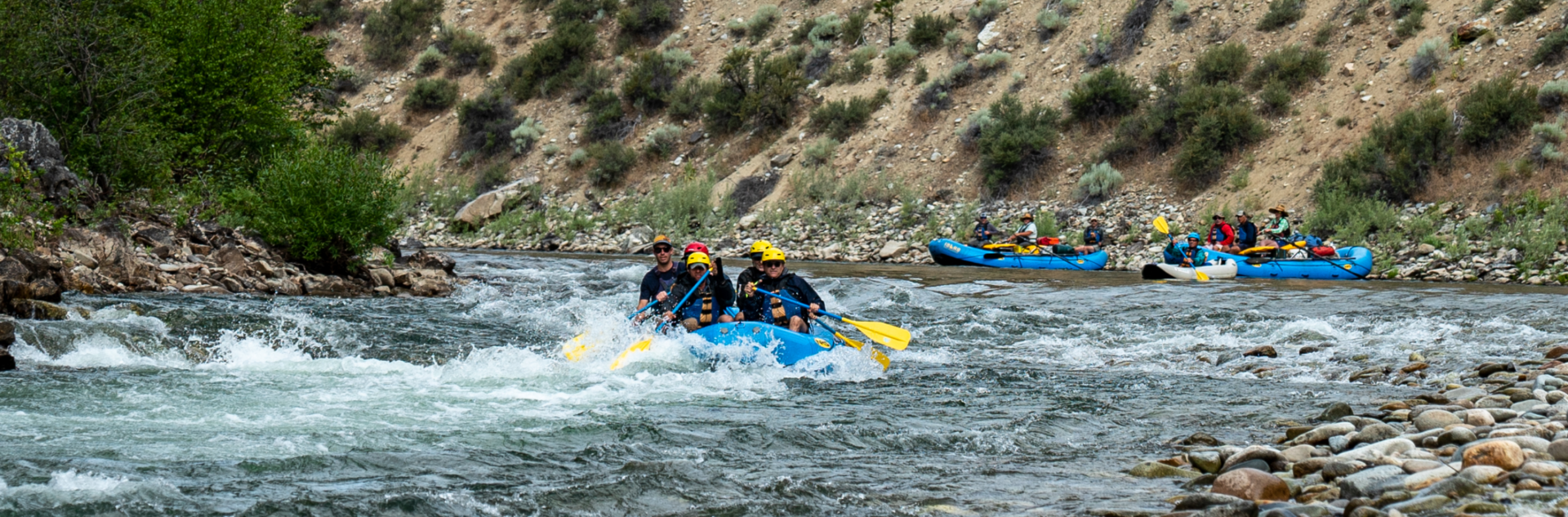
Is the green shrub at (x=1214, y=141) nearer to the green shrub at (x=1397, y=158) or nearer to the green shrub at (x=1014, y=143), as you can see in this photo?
the green shrub at (x=1397, y=158)

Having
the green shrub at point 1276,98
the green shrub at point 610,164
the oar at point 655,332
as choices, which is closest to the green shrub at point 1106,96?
the green shrub at point 1276,98

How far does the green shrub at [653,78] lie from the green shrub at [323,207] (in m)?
20.7

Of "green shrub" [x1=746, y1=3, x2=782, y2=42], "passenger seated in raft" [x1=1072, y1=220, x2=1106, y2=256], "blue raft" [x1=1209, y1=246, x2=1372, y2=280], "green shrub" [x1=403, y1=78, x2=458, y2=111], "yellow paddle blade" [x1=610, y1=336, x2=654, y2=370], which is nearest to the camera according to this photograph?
"yellow paddle blade" [x1=610, y1=336, x2=654, y2=370]

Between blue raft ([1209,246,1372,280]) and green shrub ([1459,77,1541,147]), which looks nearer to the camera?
blue raft ([1209,246,1372,280])

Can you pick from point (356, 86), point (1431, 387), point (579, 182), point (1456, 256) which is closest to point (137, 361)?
point (1431, 387)

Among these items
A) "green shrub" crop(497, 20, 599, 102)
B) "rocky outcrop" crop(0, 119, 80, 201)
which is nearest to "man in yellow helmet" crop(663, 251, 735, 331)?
"rocky outcrop" crop(0, 119, 80, 201)

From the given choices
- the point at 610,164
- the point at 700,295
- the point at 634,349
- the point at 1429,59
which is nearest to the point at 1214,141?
the point at 1429,59

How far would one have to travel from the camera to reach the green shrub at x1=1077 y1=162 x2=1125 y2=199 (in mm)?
26297

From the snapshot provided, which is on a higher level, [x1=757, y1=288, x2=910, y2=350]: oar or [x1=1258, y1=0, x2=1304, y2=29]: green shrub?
[x1=1258, y1=0, x2=1304, y2=29]: green shrub

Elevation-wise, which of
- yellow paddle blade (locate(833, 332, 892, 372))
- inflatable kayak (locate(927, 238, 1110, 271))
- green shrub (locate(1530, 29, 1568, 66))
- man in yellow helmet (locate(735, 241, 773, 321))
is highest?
green shrub (locate(1530, 29, 1568, 66))

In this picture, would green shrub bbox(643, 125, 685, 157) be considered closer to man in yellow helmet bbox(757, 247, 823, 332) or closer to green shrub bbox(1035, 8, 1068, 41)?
green shrub bbox(1035, 8, 1068, 41)

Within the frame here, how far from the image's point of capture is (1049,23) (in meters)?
32.1

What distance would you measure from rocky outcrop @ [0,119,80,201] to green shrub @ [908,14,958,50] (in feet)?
78.8

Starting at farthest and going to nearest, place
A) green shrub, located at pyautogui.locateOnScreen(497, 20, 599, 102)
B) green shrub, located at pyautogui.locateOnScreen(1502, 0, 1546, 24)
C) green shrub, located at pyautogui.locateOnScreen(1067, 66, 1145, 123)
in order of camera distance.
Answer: green shrub, located at pyautogui.locateOnScreen(497, 20, 599, 102) < green shrub, located at pyautogui.locateOnScreen(1067, 66, 1145, 123) < green shrub, located at pyautogui.locateOnScreen(1502, 0, 1546, 24)
